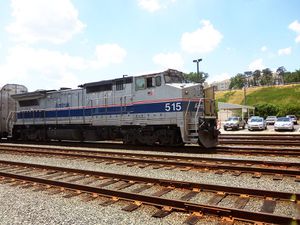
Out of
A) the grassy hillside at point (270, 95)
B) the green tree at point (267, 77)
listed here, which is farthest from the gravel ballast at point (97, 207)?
the green tree at point (267, 77)

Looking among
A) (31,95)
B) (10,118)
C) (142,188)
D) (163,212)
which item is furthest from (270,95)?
(163,212)

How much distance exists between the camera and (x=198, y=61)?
119ft

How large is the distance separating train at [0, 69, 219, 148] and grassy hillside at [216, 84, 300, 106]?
8678 centimetres

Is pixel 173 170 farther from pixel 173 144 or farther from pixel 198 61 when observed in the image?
pixel 198 61

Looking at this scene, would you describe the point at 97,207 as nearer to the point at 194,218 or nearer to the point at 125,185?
the point at 125,185

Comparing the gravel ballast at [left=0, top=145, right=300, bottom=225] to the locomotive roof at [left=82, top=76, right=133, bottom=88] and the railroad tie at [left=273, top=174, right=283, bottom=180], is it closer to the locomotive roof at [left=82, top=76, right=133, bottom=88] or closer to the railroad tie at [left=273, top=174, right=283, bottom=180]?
the railroad tie at [left=273, top=174, right=283, bottom=180]

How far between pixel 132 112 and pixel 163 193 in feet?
29.7

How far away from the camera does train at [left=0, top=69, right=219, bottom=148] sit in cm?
1377

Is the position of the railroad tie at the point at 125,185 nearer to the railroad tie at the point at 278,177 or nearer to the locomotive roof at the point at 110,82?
the railroad tie at the point at 278,177

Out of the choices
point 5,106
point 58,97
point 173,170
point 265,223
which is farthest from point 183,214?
point 5,106

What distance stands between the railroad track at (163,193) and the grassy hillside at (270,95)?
312 feet

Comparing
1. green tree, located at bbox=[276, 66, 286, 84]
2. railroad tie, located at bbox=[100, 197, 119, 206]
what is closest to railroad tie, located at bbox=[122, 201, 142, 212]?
railroad tie, located at bbox=[100, 197, 119, 206]

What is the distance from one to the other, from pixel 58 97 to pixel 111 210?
15.3 m

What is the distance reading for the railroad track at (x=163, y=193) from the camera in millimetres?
4862
